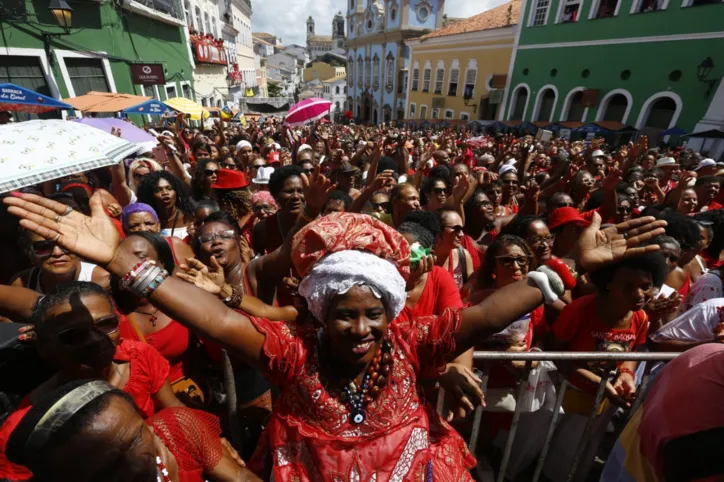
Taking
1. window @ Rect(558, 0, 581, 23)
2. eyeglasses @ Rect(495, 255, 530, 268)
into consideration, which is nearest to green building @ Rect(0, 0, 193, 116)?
eyeglasses @ Rect(495, 255, 530, 268)

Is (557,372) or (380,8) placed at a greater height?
(380,8)

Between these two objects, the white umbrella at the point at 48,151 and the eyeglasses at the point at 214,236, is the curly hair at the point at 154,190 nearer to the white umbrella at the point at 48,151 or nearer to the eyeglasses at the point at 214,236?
the white umbrella at the point at 48,151

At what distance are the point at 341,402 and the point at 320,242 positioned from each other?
719 mm

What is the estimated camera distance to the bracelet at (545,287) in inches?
A: 65.6

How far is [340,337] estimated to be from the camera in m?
1.53

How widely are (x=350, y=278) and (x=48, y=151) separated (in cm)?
196

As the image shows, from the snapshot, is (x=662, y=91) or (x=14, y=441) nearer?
(x=14, y=441)

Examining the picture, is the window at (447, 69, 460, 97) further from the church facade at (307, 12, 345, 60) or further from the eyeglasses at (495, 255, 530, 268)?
the church facade at (307, 12, 345, 60)

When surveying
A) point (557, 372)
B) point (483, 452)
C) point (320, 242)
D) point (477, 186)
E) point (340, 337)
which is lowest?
point (483, 452)

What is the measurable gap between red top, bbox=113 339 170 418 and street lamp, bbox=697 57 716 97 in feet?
75.3

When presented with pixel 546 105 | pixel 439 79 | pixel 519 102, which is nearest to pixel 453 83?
pixel 439 79

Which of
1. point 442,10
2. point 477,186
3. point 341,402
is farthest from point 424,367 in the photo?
point 442,10

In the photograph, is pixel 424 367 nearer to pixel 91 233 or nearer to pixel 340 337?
pixel 340 337

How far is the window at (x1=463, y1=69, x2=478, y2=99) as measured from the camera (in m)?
30.0
